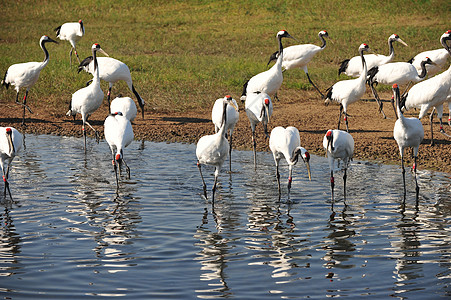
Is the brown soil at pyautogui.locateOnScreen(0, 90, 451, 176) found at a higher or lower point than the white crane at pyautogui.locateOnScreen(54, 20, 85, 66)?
lower

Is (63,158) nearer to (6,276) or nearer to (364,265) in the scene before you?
(6,276)

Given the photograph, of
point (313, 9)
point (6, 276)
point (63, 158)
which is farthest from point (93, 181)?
point (313, 9)

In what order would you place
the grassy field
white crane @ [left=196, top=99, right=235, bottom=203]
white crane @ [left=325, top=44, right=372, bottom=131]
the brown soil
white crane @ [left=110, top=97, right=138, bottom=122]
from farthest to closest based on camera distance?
the grassy field, white crane @ [left=325, top=44, right=372, bottom=131], white crane @ [left=110, top=97, right=138, bottom=122], the brown soil, white crane @ [left=196, top=99, right=235, bottom=203]

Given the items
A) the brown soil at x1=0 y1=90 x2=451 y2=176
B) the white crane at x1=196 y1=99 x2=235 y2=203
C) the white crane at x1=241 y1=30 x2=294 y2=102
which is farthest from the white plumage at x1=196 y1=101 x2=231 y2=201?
the white crane at x1=241 y1=30 x2=294 y2=102

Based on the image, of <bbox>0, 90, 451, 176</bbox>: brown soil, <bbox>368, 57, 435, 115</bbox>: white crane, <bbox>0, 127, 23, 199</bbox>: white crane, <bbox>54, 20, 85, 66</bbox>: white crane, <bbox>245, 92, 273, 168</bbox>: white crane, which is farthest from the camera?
<bbox>54, 20, 85, 66</bbox>: white crane

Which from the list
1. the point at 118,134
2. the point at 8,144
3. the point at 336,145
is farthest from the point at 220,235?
the point at 8,144

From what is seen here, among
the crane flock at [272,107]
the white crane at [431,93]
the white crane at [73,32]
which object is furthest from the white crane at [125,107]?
the white crane at [73,32]

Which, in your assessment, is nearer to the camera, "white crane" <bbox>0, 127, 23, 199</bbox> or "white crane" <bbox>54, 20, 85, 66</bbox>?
"white crane" <bbox>0, 127, 23, 199</bbox>

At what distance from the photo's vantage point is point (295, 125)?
47.0 feet

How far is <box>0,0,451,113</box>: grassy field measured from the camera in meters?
17.2

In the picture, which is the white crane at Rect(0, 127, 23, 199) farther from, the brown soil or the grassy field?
the grassy field

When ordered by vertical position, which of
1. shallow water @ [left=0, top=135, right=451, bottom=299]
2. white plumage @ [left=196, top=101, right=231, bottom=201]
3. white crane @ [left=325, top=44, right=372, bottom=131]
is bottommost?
shallow water @ [left=0, top=135, right=451, bottom=299]

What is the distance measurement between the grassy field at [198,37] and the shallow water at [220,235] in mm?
6673

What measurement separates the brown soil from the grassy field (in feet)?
2.67
